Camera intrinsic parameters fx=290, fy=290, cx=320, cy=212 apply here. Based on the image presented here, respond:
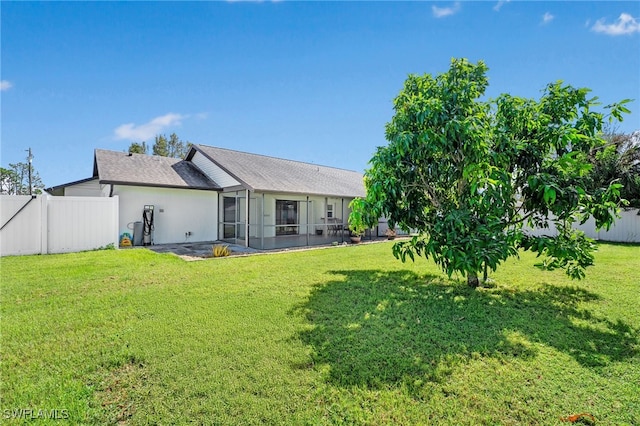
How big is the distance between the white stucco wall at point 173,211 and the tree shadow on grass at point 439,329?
378 inches

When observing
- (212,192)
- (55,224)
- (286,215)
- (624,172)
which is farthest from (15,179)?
(624,172)

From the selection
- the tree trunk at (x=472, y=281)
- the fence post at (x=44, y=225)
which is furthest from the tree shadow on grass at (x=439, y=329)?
the fence post at (x=44, y=225)

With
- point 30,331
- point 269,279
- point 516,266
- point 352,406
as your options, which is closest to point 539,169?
point 516,266

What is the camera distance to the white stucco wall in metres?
11.9

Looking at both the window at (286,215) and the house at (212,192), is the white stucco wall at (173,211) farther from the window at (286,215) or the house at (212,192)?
the window at (286,215)

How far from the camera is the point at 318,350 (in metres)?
3.37

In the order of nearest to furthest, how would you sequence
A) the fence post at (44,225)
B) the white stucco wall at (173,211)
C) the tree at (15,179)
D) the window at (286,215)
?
the fence post at (44,225) < the white stucco wall at (173,211) < the window at (286,215) < the tree at (15,179)

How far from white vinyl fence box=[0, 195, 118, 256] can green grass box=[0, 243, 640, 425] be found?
11.1ft

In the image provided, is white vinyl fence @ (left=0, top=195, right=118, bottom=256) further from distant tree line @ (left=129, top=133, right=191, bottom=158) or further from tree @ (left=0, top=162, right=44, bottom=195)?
tree @ (left=0, top=162, right=44, bottom=195)

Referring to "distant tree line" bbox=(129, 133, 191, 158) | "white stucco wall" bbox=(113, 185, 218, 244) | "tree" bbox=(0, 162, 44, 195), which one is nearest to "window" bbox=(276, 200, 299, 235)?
"white stucco wall" bbox=(113, 185, 218, 244)

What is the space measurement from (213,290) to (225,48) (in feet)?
30.9

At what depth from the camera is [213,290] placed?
5.72 meters

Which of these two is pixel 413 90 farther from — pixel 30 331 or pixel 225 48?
pixel 225 48

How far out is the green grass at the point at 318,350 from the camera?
242cm
